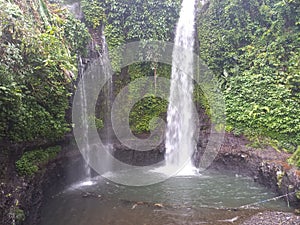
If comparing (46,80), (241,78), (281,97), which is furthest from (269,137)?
(46,80)

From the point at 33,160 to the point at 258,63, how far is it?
831 centimetres

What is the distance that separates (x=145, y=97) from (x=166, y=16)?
3.74m

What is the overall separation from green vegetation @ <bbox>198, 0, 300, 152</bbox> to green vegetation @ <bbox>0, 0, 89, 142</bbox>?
6.06m

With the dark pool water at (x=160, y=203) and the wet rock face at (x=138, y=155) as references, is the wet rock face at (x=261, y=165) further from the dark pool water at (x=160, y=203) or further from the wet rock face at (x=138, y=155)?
the wet rock face at (x=138, y=155)

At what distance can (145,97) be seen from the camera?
11.7m

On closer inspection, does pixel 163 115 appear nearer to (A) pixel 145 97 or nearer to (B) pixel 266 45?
(A) pixel 145 97

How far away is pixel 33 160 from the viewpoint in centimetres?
657

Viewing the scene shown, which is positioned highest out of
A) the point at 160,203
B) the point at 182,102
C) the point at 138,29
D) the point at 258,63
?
the point at 138,29

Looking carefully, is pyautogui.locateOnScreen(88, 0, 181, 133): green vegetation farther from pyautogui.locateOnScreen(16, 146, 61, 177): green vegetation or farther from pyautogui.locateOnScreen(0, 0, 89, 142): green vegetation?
pyautogui.locateOnScreen(16, 146, 61, 177): green vegetation

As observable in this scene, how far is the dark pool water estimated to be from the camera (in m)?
6.01

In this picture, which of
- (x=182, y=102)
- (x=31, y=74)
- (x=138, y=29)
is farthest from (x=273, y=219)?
(x=138, y=29)

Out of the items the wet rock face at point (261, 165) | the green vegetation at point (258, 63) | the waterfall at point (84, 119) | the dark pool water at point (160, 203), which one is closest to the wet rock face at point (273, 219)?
the dark pool water at point (160, 203)

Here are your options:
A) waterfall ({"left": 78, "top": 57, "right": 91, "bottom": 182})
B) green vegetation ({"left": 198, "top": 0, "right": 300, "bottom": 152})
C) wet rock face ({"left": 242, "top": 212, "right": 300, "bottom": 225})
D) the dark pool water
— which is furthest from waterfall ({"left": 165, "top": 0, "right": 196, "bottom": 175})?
wet rock face ({"left": 242, "top": 212, "right": 300, "bottom": 225})

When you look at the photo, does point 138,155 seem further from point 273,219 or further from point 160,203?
point 273,219
